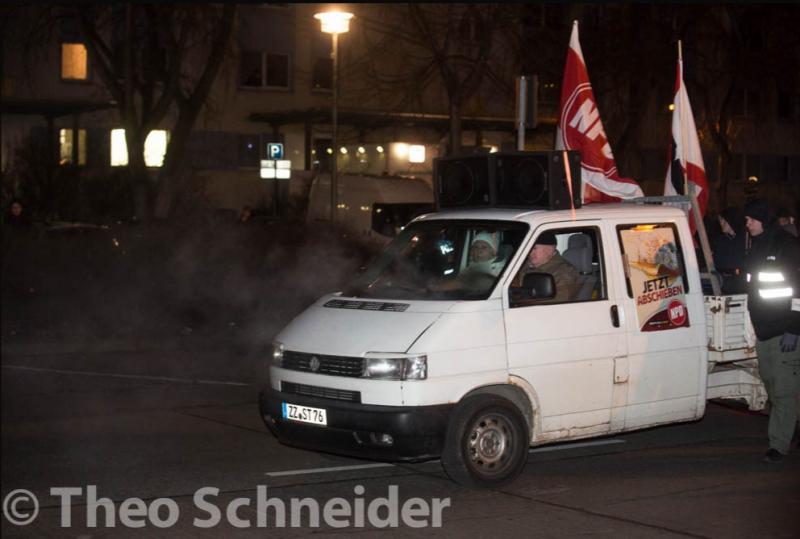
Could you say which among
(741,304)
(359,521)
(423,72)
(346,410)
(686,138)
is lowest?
(359,521)

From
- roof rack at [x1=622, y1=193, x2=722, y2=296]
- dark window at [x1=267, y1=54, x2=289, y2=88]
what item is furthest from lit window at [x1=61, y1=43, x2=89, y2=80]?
roof rack at [x1=622, y1=193, x2=722, y2=296]

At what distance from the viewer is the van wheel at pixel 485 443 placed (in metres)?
7.95

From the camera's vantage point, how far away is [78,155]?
136 ft

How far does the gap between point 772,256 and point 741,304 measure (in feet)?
2.35

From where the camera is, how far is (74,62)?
1619 inches

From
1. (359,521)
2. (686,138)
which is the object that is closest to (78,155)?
(686,138)

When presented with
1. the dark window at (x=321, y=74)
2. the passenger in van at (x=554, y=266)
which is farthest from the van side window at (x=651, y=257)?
the dark window at (x=321, y=74)

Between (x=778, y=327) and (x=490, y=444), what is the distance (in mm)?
2410

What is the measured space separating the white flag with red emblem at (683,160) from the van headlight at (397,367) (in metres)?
4.32

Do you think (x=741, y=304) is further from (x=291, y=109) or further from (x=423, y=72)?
(x=291, y=109)

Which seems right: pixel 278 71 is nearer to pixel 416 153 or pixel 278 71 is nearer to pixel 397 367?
pixel 416 153

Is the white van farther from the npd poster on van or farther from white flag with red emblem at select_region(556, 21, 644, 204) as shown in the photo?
white flag with red emblem at select_region(556, 21, 644, 204)

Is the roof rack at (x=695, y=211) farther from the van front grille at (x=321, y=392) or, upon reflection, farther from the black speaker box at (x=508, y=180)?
the van front grille at (x=321, y=392)

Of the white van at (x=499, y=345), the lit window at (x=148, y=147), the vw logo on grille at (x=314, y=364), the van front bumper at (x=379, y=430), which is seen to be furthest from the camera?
the lit window at (x=148, y=147)
